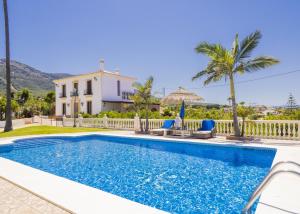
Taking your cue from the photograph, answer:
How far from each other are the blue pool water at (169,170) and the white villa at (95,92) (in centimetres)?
1988

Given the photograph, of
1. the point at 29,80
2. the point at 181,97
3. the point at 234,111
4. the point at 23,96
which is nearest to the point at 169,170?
the point at 234,111

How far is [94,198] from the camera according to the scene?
407 centimetres

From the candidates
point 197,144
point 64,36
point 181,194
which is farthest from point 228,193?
point 64,36

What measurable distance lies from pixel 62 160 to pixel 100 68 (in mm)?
26027

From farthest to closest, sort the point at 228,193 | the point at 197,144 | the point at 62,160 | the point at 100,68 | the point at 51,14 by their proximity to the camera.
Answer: the point at 100,68 → the point at 51,14 → the point at 197,144 → the point at 62,160 → the point at 228,193

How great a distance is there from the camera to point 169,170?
7137mm

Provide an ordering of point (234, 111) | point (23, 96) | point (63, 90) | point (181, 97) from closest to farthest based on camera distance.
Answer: point (234, 111), point (181, 97), point (63, 90), point (23, 96)

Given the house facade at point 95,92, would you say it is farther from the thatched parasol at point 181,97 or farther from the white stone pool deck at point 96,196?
the white stone pool deck at point 96,196

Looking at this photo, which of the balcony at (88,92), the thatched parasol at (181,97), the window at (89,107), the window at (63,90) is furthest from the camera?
the window at (63,90)

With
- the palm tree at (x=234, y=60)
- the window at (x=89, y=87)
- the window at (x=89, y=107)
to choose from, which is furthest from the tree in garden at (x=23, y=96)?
the palm tree at (x=234, y=60)

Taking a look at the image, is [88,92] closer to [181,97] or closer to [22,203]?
[181,97]

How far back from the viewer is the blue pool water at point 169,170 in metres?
4.80

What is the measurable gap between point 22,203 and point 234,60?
39.4 feet

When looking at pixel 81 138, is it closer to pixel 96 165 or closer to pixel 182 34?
pixel 96 165
